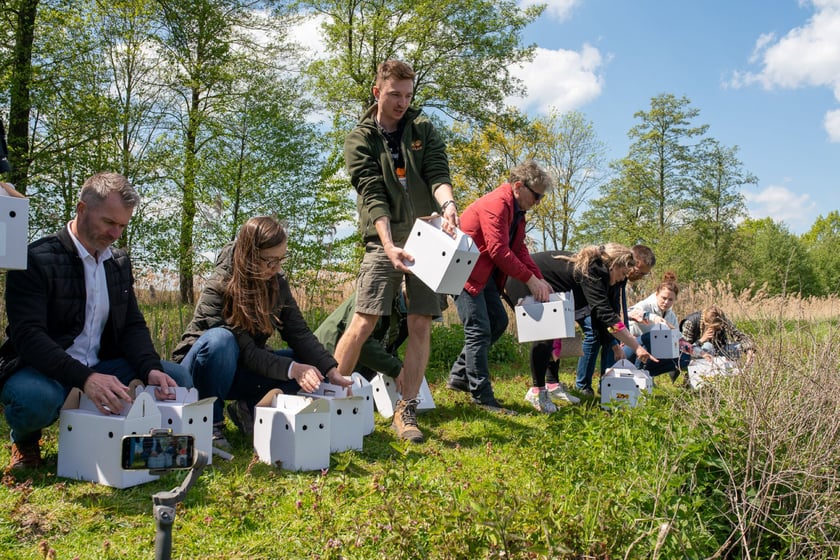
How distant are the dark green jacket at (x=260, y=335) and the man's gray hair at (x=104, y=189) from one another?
0.73m

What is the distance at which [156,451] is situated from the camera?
2373mm

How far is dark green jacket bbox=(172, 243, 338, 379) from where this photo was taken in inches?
138

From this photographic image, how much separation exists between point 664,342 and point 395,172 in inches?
144

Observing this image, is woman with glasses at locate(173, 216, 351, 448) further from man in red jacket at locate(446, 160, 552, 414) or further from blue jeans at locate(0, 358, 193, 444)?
man in red jacket at locate(446, 160, 552, 414)

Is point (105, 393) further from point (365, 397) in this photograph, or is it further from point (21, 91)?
point (21, 91)

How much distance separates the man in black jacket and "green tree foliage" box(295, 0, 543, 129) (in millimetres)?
18278

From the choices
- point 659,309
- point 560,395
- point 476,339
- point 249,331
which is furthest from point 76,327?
point 659,309

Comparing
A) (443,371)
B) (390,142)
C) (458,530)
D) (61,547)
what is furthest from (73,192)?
(458,530)

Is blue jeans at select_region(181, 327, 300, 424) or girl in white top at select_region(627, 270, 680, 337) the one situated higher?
girl in white top at select_region(627, 270, 680, 337)

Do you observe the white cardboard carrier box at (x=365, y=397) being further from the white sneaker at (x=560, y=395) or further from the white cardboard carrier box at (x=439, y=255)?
the white sneaker at (x=560, y=395)

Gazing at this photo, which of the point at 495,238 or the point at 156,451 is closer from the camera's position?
the point at 156,451

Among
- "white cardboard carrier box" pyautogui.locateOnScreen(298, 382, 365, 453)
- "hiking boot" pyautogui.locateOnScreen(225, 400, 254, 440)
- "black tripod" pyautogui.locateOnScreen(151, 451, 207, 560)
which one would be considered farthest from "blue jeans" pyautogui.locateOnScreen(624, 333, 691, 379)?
"black tripod" pyautogui.locateOnScreen(151, 451, 207, 560)

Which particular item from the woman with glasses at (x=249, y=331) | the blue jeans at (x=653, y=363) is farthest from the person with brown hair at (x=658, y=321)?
the woman with glasses at (x=249, y=331)

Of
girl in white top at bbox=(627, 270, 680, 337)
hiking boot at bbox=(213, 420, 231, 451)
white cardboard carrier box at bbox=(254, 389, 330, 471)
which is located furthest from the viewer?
girl in white top at bbox=(627, 270, 680, 337)
